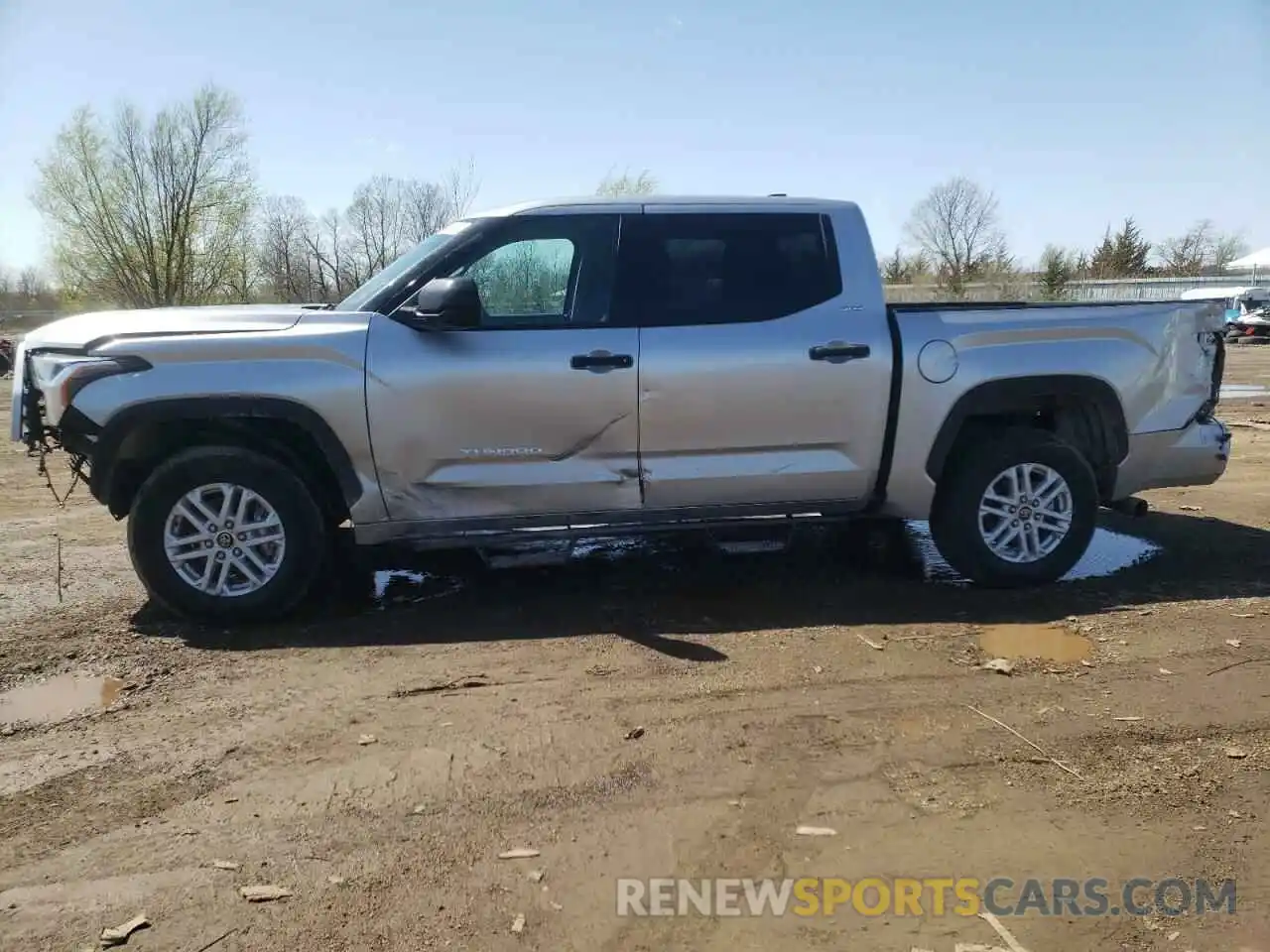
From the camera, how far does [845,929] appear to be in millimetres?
2328

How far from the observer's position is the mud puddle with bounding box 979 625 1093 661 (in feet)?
13.4

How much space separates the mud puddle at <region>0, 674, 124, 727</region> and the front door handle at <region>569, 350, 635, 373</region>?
8.07 feet

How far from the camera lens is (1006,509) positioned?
4.98 m

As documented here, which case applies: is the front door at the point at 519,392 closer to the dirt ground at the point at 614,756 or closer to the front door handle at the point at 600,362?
the front door handle at the point at 600,362

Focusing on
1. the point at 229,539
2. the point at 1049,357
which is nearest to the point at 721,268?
the point at 1049,357

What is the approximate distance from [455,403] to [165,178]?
108ft

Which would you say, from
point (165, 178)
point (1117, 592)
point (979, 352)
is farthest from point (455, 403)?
point (165, 178)

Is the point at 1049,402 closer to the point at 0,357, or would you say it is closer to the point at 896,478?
the point at 896,478

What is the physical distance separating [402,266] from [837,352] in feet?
7.45

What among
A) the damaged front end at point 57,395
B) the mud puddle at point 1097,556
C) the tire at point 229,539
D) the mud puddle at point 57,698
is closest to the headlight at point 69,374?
the damaged front end at point 57,395

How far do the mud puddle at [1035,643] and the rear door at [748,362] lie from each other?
102cm

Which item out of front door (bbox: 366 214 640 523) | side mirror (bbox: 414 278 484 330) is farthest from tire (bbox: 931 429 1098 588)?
side mirror (bbox: 414 278 484 330)

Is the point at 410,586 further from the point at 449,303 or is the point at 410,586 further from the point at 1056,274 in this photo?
the point at 1056,274

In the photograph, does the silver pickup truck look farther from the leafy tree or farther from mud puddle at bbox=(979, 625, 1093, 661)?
the leafy tree
